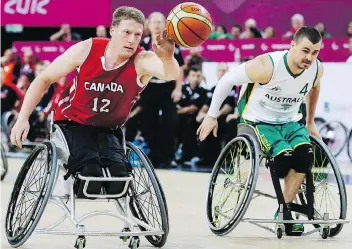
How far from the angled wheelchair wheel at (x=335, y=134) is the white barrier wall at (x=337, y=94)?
0.07 metres

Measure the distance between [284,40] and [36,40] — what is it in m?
4.99

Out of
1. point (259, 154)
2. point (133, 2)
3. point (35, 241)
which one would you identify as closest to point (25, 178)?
point (35, 241)

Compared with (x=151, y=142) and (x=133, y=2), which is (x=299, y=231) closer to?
(x=151, y=142)

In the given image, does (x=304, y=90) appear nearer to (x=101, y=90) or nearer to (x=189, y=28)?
(x=189, y=28)

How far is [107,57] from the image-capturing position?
641 centimetres

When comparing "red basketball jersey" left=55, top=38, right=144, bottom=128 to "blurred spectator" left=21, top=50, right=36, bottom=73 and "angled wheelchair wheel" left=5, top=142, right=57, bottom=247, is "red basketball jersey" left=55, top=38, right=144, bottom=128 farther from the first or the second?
"blurred spectator" left=21, top=50, right=36, bottom=73

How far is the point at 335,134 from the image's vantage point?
13.2 m

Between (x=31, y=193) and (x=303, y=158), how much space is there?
6.52ft

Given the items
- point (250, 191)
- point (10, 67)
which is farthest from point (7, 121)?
point (250, 191)

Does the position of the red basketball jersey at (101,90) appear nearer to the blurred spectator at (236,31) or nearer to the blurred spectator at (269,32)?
the blurred spectator at (269,32)

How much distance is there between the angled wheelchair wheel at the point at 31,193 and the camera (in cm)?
605

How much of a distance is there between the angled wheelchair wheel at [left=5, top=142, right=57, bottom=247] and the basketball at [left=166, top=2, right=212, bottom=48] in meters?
1.08

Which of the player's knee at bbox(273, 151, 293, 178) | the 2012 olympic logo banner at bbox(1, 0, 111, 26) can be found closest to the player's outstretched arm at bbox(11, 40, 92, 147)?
the player's knee at bbox(273, 151, 293, 178)

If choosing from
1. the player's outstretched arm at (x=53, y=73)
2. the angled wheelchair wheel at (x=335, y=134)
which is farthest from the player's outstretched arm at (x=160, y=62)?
the angled wheelchair wheel at (x=335, y=134)
